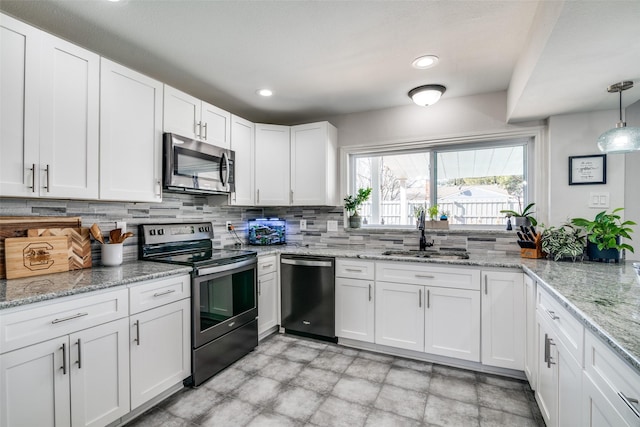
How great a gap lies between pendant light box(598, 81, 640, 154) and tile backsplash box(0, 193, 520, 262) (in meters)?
1.08

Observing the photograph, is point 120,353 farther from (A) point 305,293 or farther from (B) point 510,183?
(B) point 510,183

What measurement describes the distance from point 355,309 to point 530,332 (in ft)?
4.45

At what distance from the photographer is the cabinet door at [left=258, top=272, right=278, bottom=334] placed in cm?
293

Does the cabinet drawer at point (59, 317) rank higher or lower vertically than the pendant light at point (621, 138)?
lower

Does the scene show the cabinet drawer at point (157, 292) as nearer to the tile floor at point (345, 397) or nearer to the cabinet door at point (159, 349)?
the cabinet door at point (159, 349)

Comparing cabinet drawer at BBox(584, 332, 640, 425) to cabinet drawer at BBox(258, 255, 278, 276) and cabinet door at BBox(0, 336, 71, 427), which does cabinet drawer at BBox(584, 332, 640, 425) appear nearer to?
cabinet door at BBox(0, 336, 71, 427)

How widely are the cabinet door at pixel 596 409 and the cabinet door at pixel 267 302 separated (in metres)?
2.38

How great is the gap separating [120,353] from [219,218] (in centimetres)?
173

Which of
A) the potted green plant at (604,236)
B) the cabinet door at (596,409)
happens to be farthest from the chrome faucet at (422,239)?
the cabinet door at (596,409)

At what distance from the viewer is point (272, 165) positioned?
133 inches

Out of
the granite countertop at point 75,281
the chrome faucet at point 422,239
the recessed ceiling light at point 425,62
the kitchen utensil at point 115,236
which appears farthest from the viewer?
the chrome faucet at point 422,239

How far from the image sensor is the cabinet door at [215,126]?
8.78 feet

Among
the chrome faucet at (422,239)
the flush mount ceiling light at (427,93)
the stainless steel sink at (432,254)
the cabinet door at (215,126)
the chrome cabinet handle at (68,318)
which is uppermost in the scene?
the flush mount ceiling light at (427,93)

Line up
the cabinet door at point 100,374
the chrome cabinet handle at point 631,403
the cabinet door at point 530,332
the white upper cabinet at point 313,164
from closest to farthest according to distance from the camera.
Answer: the chrome cabinet handle at point 631,403 → the cabinet door at point 100,374 → the cabinet door at point 530,332 → the white upper cabinet at point 313,164
